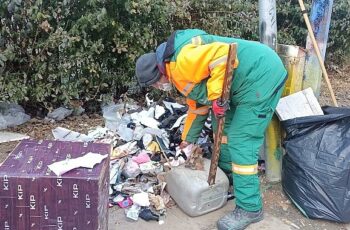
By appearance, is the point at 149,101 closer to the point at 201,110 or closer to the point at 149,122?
the point at 149,122

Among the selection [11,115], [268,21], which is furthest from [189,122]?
[11,115]

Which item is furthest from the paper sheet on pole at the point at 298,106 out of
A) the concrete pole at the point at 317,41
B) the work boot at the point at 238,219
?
the work boot at the point at 238,219

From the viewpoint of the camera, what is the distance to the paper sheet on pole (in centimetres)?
361

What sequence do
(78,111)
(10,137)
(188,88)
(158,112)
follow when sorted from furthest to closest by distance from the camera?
(78,111), (158,112), (10,137), (188,88)

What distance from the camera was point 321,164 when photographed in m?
3.35

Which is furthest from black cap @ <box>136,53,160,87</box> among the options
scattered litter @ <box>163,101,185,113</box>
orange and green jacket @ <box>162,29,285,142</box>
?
scattered litter @ <box>163,101,185,113</box>

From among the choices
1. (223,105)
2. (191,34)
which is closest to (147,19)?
(191,34)

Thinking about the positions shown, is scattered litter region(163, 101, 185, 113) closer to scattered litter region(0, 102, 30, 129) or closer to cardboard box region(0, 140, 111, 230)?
scattered litter region(0, 102, 30, 129)

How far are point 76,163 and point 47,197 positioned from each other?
0.74ft

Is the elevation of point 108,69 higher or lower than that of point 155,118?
higher

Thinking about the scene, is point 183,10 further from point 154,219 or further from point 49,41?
point 154,219

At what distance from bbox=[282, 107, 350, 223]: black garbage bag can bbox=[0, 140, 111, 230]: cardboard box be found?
1.59 m

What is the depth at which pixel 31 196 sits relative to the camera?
2420mm

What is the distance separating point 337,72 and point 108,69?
374 centimetres
